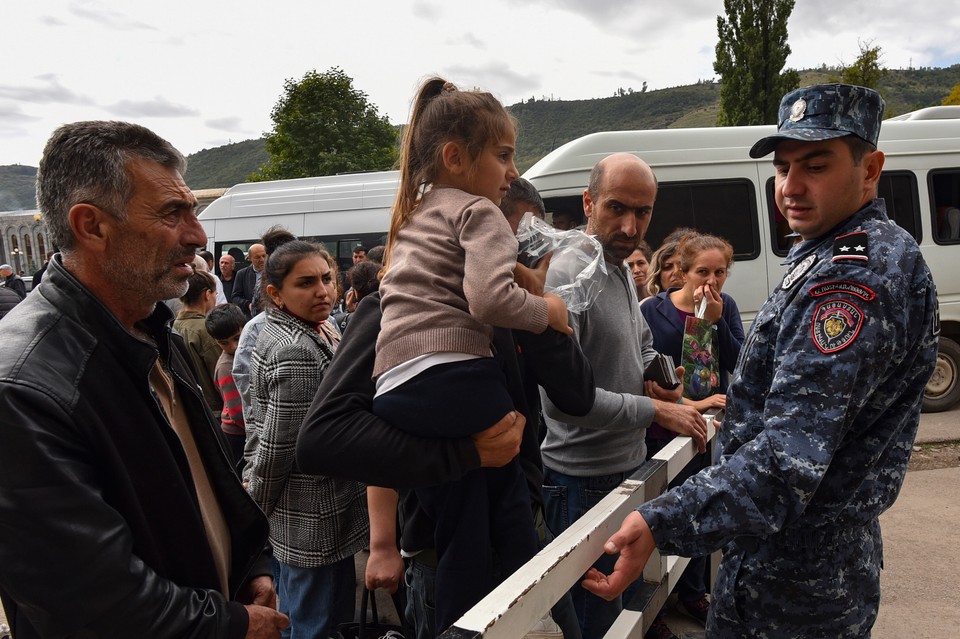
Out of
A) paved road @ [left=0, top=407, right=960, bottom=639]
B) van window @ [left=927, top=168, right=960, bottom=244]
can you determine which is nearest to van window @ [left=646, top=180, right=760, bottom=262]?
van window @ [left=927, top=168, right=960, bottom=244]

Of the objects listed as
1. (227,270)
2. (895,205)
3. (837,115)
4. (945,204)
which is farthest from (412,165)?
(227,270)

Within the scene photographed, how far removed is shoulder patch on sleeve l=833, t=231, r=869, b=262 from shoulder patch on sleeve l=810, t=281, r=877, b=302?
0.20 ft

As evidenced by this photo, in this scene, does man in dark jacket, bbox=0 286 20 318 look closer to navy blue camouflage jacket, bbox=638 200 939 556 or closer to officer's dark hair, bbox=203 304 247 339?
officer's dark hair, bbox=203 304 247 339

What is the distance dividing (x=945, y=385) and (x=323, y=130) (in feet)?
103

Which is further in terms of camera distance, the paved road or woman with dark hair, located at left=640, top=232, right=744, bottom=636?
the paved road

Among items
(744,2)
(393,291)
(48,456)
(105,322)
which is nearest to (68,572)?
(48,456)

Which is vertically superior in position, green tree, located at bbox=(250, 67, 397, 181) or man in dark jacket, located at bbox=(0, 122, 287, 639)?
green tree, located at bbox=(250, 67, 397, 181)

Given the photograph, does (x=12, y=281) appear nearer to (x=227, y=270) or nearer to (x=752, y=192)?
(x=227, y=270)

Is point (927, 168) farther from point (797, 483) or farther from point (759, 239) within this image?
point (797, 483)

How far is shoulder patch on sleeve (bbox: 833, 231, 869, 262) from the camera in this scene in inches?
50.8

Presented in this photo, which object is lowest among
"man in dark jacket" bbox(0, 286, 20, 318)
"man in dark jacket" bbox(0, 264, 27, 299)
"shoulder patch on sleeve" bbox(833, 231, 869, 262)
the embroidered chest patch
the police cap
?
the embroidered chest patch

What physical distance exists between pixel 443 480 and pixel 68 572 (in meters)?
0.69

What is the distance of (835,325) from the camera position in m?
1.25

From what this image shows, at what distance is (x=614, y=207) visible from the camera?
2.19 meters
